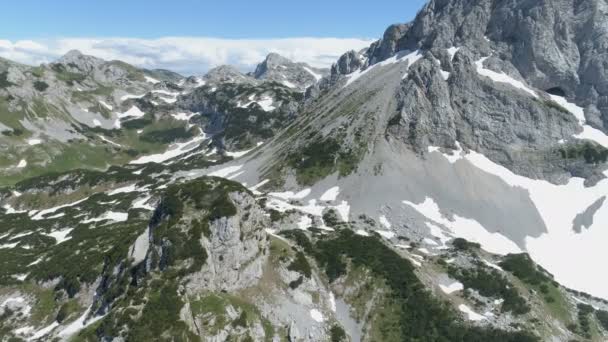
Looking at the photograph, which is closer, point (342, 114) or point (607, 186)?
point (607, 186)

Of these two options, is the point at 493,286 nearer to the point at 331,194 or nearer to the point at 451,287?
the point at 451,287

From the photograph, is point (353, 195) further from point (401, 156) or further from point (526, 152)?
point (526, 152)

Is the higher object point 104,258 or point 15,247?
point 104,258

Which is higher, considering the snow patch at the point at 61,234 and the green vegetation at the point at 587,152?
the green vegetation at the point at 587,152

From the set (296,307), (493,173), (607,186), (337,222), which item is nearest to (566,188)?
(607,186)

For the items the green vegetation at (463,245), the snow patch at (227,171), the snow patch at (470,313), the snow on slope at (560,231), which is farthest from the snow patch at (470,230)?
the snow patch at (227,171)

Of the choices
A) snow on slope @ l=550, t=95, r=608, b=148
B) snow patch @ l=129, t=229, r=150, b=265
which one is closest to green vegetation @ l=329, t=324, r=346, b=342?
snow patch @ l=129, t=229, r=150, b=265

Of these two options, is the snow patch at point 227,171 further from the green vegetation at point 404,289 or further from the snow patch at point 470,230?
the green vegetation at point 404,289

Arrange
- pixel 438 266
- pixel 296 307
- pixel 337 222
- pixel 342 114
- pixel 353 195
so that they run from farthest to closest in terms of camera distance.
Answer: pixel 342 114, pixel 353 195, pixel 337 222, pixel 438 266, pixel 296 307
